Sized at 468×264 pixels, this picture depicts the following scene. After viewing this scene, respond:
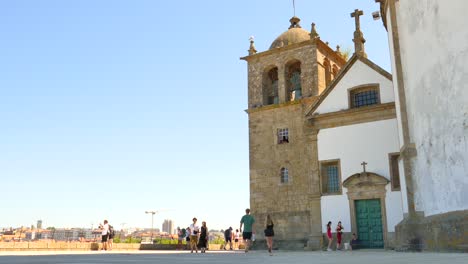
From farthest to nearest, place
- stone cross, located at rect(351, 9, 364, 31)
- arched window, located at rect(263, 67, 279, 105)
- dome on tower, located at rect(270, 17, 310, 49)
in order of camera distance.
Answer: dome on tower, located at rect(270, 17, 310, 49) → arched window, located at rect(263, 67, 279, 105) → stone cross, located at rect(351, 9, 364, 31)

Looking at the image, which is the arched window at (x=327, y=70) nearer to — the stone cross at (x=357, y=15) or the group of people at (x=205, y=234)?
the stone cross at (x=357, y=15)

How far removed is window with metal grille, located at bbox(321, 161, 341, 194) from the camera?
69.4 feet

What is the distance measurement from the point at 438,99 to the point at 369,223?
33.9 feet

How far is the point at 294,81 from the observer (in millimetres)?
27453

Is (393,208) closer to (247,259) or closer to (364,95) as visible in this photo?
(364,95)

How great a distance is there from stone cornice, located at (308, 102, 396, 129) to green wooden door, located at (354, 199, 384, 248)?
358 cm

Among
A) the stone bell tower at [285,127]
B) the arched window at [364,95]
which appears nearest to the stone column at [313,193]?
the stone bell tower at [285,127]

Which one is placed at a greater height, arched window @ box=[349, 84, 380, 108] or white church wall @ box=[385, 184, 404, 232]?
arched window @ box=[349, 84, 380, 108]

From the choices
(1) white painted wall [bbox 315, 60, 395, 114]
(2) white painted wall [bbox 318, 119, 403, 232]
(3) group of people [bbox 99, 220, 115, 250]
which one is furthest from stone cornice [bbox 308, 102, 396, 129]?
(3) group of people [bbox 99, 220, 115, 250]

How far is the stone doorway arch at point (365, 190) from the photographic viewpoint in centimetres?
1954

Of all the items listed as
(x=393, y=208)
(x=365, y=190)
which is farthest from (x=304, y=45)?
(x=393, y=208)

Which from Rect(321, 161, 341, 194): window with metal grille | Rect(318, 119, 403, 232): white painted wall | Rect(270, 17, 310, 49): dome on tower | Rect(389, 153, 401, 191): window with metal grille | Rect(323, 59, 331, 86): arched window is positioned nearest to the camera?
Rect(389, 153, 401, 191): window with metal grille

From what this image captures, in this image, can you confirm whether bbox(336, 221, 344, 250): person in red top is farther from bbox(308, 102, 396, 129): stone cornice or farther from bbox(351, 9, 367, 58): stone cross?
bbox(351, 9, 367, 58): stone cross

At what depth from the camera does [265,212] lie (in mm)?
24891
